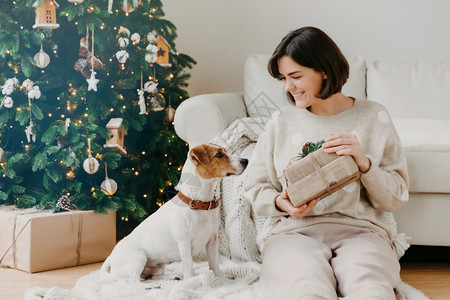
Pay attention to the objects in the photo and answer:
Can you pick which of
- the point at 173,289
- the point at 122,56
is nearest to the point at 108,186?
the point at 122,56

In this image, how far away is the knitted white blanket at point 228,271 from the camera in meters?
1.70

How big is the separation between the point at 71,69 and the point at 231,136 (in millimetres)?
826

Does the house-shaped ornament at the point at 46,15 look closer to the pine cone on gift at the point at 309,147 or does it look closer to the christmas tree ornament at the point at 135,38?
the christmas tree ornament at the point at 135,38

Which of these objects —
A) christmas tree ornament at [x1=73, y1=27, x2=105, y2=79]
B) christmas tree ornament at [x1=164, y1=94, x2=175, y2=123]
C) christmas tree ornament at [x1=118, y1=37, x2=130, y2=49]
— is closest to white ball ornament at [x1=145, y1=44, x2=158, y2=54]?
christmas tree ornament at [x1=118, y1=37, x2=130, y2=49]

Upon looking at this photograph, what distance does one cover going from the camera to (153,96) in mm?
2564

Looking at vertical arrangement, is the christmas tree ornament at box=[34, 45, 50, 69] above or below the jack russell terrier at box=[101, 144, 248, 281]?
above

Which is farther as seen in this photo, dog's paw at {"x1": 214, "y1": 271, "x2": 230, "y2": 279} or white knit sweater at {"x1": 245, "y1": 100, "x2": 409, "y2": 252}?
dog's paw at {"x1": 214, "y1": 271, "x2": 230, "y2": 279}

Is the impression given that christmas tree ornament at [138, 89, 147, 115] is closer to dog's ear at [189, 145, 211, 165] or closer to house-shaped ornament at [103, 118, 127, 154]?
house-shaped ornament at [103, 118, 127, 154]

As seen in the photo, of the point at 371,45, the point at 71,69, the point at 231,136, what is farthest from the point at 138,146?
the point at 371,45

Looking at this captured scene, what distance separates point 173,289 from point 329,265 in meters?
0.54

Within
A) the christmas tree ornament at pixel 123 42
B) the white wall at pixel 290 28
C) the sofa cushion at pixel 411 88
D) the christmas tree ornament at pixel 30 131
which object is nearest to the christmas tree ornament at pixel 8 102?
the christmas tree ornament at pixel 30 131

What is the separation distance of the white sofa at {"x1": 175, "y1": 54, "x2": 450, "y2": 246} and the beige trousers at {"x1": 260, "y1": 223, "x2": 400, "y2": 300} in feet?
1.88

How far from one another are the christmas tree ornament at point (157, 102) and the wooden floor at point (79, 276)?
0.76 meters

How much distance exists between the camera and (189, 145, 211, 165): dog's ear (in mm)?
1739
